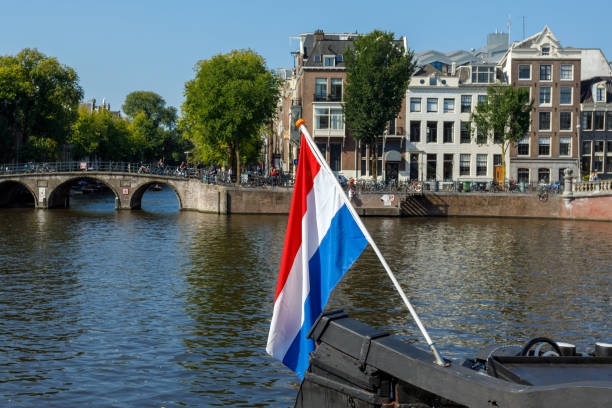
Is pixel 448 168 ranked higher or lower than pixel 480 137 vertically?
lower

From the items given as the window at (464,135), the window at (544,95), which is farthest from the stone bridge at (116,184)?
the window at (544,95)

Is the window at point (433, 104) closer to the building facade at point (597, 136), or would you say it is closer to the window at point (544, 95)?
the window at point (544, 95)

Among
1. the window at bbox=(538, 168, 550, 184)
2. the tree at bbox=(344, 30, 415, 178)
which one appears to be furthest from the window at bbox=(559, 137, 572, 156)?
the tree at bbox=(344, 30, 415, 178)

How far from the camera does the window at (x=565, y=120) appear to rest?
217ft

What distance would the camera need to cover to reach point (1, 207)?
66750 mm

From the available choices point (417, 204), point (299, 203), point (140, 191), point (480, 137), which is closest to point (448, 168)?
point (480, 137)

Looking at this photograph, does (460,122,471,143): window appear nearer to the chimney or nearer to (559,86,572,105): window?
(559,86,572,105): window

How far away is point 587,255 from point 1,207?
56.3 meters

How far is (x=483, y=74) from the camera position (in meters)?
67.6

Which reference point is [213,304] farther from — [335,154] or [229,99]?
[335,154]

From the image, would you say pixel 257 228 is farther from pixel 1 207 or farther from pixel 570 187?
pixel 1 207

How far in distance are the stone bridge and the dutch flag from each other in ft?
175

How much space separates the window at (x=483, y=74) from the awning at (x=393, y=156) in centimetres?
1119

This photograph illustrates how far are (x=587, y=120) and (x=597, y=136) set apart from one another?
1912 millimetres
